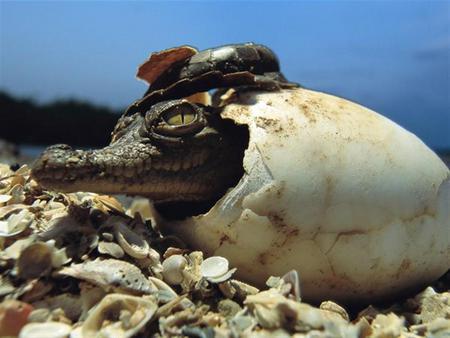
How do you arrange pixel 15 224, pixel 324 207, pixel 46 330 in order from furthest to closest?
pixel 324 207 → pixel 15 224 → pixel 46 330

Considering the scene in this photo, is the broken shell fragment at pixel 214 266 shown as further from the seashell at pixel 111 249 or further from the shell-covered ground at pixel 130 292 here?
the seashell at pixel 111 249

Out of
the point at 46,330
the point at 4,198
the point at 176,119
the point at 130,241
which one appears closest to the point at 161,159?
the point at 176,119

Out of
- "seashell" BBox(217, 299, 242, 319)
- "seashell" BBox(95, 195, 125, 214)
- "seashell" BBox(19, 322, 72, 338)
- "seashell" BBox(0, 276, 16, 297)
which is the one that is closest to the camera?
"seashell" BBox(19, 322, 72, 338)

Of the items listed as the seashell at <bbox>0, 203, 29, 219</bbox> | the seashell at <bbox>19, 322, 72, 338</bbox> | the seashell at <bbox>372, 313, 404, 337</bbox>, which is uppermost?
the seashell at <bbox>0, 203, 29, 219</bbox>

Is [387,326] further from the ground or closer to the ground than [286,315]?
closer to the ground

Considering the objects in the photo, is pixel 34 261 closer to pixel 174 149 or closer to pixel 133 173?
pixel 133 173

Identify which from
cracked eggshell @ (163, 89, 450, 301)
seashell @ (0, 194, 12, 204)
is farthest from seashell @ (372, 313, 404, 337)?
seashell @ (0, 194, 12, 204)

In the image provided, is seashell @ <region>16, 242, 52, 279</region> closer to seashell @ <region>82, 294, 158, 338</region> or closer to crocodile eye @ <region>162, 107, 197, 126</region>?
seashell @ <region>82, 294, 158, 338</region>

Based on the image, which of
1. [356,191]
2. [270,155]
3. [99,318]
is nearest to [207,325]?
[99,318]
